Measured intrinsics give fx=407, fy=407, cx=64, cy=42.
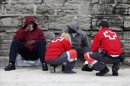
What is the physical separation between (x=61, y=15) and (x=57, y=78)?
209 cm

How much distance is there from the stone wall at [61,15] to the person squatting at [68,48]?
0.55m

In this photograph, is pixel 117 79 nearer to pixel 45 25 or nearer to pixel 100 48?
pixel 100 48

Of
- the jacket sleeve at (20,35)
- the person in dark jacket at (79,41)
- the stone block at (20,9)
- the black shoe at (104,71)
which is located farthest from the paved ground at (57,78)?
the stone block at (20,9)

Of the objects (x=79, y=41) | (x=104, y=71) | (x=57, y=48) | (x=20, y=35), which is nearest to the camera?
(x=104, y=71)

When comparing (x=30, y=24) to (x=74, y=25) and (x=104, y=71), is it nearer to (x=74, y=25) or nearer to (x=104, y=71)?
(x=74, y=25)

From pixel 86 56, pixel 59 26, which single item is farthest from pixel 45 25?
pixel 86 56

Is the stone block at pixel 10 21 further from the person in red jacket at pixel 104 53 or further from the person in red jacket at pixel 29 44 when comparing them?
the person in red jacket at pixel 104 53

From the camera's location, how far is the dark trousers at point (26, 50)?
8.71 metres

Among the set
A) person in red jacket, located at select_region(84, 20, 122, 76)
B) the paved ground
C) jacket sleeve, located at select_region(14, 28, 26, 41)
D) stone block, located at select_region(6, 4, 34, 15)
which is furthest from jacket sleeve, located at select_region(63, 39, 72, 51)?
stone block, located at select_region(6, 4, 34, 15)

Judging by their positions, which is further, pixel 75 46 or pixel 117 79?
pixel 75 46

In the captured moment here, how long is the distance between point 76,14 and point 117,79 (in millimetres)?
2273

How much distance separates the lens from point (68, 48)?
8430 millimetres

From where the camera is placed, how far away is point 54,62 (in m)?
8.35

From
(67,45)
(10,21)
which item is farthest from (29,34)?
(67,45)
